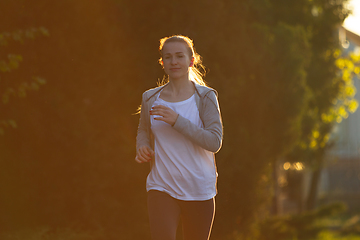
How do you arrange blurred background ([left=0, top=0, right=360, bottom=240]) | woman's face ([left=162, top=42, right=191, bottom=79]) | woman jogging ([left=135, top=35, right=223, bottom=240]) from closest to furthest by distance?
woman jogging ([left=135, top=35, right=223, bottom=240]) → woman's face ([left=162, top=42, right=191, bottom=79]) → blurred background ([left=0, top=0, right=360, bottom=240])

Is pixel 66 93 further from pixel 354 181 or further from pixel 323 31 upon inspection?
pixel 354 181

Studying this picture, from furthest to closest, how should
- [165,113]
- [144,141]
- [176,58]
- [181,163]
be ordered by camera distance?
[144,141]
[176,58]
[181,163]
[165,113]

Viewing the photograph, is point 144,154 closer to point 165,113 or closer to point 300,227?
point 165,113

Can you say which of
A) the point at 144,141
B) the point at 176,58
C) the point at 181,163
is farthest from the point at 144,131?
the point at 176,58

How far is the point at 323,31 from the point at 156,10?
8.01m

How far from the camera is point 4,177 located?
7184 millimetres

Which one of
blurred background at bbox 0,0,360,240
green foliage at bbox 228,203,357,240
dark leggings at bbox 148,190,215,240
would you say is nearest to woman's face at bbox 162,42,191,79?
dark leggings at bbox 148,190,215,240

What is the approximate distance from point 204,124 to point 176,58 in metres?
0.51

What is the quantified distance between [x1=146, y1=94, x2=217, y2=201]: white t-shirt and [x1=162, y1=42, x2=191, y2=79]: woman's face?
0.69 ft

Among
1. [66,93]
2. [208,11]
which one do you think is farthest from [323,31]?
[66,93]

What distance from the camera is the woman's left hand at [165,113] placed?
3.31 metres

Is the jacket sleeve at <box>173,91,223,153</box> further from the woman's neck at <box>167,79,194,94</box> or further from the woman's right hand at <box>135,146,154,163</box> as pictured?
the woman's right hand at <box>135,146,154,163</box>

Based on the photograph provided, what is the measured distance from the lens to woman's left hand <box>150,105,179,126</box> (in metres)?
3.31

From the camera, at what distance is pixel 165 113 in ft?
10.9
